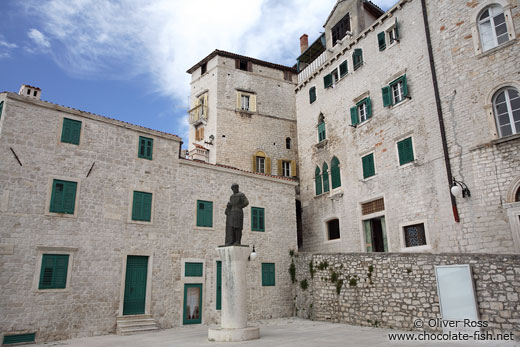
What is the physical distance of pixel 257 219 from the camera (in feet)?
62.6

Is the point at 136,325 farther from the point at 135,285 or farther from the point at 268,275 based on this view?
the point at 268,275

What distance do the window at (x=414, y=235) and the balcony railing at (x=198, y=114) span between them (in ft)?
53.5

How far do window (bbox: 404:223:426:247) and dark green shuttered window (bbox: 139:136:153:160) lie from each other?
12.2 meters

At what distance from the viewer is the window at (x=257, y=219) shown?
18922 millimetres

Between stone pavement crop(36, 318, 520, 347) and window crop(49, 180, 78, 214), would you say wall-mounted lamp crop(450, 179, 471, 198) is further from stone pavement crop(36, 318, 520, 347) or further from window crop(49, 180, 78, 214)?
window crop(49, 180, 78, 214)

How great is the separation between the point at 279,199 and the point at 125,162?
841 centimetres

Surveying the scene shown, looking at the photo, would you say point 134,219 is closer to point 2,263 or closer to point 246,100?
point 2,263

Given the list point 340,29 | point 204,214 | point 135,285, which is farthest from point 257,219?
Answer: point 340,29

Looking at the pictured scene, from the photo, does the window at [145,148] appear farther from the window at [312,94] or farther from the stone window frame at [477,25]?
the stone window frame at [477,25]

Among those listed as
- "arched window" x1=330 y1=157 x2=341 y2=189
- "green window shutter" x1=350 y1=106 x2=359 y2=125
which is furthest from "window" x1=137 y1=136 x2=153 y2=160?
"green window shutter" x1=350 y1=106 x2=359 y2=125

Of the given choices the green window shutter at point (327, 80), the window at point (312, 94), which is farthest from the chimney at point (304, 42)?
the green window shutter at point (327, 80)

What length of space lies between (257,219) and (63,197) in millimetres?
9020

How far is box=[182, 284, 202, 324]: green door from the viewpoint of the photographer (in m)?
15.9

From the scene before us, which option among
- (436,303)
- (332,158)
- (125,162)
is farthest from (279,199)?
(436,303)
